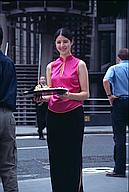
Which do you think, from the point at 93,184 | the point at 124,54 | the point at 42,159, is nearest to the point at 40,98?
the point at 93,184

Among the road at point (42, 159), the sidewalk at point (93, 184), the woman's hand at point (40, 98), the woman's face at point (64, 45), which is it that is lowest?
the road at point (42, 159)

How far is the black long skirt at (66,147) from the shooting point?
Answer: 5.39 metres

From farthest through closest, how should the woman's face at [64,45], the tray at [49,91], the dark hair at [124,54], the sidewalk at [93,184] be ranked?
the dark hair at [124,54] → the sidewalk at [93,184] → the woman's face at [64,45] → the tray at [49,91]

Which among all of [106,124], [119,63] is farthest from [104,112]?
[119,63]

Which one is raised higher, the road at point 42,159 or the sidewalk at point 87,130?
the road at point 42,159

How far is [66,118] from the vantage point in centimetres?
538

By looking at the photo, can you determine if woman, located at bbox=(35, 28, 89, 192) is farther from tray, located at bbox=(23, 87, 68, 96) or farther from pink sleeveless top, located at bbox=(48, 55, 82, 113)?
tray, located at bbox=(23, 87, 68, 96)

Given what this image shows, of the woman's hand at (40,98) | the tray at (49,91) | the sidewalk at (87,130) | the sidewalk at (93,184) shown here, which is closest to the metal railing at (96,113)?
the sidewalk at (87,130)

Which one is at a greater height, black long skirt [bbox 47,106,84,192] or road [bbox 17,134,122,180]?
black long skirt [bbox 47,106,84,192]

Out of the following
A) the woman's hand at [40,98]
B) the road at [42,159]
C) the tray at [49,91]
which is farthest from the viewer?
the road at [42,159]

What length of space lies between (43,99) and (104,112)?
18.8m

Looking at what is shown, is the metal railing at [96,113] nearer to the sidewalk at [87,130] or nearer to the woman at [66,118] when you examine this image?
the sidewalk at [87,130]

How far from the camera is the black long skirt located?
17.7 feet

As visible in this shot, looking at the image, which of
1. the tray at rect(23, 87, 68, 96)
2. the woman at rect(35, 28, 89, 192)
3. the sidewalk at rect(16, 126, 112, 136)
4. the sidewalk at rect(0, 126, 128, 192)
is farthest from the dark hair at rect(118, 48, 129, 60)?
the sidewalk at rect(16, 126, 112, 136)
